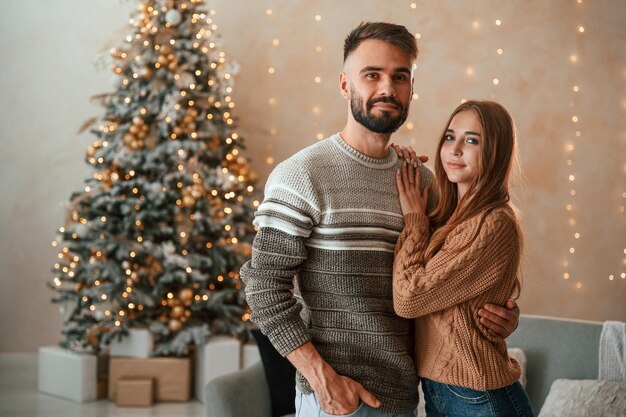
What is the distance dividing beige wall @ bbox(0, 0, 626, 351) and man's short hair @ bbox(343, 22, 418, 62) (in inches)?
143

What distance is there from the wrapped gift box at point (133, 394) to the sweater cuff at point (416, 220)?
3.16 metres

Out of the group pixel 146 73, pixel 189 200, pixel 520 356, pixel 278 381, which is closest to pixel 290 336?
pixel 278 381

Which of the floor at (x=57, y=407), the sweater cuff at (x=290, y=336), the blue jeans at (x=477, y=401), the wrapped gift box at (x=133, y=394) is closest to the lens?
the sweater cuff at (x=290, y=336)

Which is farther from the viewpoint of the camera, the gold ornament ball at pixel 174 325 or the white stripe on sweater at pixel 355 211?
the gold ornament ball at pixel 174 325

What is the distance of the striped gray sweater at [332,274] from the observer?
2.10m

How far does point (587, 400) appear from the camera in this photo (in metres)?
3.26

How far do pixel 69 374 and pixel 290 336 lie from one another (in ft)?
11.3

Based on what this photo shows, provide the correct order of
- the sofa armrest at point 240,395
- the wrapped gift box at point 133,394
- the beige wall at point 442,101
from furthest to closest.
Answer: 1. the beige wall at point 442,101
2. the wrapped gift box at point 133,394
3. the sofa armrest at point 240,395

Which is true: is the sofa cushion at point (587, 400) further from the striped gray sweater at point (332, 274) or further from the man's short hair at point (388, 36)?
the man's short hair at point (388, 36)

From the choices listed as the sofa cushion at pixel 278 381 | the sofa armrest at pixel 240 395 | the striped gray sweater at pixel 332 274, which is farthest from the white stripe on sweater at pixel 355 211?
the sofa cushion at pixel 278 381

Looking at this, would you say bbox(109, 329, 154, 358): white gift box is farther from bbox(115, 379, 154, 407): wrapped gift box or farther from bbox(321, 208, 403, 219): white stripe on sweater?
bbox(321, 208, 403, 219): white stripe on sweater

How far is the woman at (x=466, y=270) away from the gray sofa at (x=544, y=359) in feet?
4.14

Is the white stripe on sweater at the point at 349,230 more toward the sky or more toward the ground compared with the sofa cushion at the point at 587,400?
more toward the sky

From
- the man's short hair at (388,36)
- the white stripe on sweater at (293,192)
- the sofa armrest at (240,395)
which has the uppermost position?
the man's short hair at (388,36)
